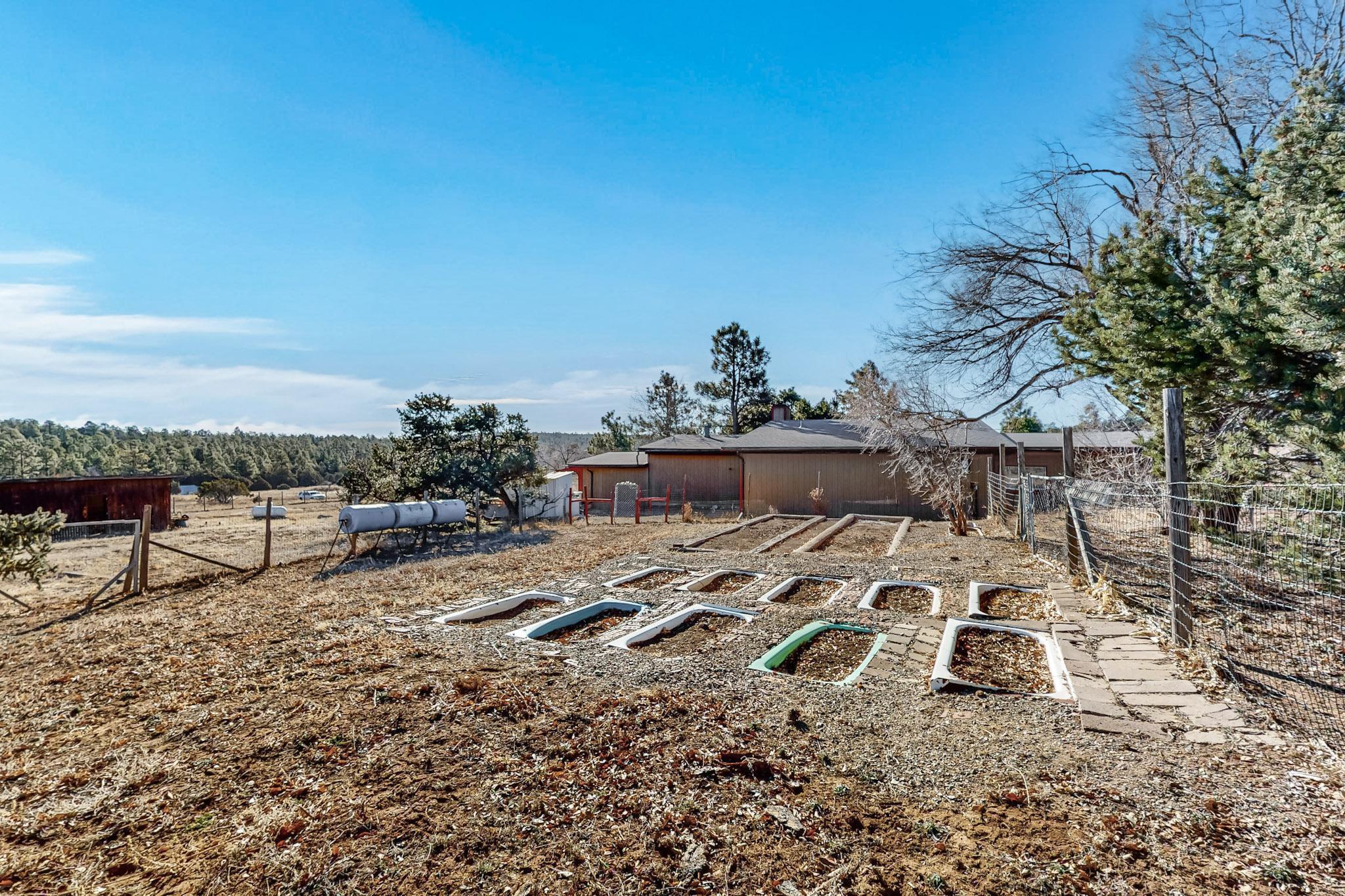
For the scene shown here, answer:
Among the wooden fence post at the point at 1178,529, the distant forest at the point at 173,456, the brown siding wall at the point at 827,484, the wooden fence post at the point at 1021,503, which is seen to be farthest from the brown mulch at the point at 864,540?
the distant forest at the point at 173,456

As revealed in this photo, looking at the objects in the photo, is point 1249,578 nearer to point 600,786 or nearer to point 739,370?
point 600,786

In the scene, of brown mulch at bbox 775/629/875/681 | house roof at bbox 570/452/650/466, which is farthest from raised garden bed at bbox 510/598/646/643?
house roof at bbox 570/452/650/466

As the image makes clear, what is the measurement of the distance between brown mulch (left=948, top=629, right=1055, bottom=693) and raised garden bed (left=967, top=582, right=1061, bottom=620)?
492 millimetres

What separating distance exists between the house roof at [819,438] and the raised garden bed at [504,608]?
1287 cm

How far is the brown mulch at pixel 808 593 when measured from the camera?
671 cm

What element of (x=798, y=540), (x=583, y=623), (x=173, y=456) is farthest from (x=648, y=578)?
(x=173, y=456)

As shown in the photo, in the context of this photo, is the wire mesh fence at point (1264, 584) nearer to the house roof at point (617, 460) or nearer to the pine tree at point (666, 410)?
the house roof at point (617, 460)

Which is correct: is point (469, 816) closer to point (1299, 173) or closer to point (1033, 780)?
point (1033, 780)

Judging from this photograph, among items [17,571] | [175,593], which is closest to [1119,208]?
[175,593]

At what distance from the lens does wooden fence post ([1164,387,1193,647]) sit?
4.52 m

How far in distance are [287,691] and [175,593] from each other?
200 inches

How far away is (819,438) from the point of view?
20797mm

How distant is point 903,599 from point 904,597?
0.09 metres

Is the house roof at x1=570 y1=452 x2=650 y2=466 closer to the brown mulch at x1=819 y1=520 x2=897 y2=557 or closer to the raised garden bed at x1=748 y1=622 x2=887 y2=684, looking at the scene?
the brown mulch at x1=819 y1=520 x2=897 y2=557
